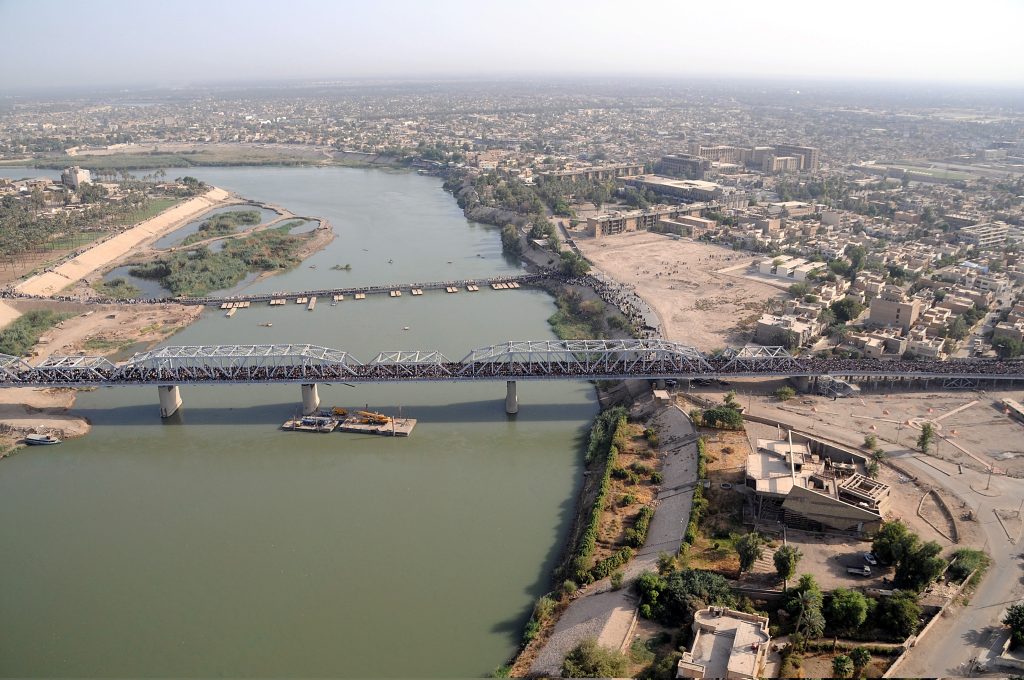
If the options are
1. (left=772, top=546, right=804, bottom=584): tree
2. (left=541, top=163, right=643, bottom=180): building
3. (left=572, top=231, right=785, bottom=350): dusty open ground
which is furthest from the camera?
(left=541, top=163, right=643, bottom=180): building

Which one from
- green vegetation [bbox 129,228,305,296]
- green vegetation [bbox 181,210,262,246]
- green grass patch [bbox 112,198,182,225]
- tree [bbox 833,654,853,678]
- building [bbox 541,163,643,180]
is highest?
building [bbox 541,163,643,180]

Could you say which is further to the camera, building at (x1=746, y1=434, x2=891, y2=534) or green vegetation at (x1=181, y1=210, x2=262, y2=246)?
green vegetation at (x1=181, y1=210, x2=262, y2=246)

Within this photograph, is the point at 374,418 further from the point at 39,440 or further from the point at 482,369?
the point at 39,440

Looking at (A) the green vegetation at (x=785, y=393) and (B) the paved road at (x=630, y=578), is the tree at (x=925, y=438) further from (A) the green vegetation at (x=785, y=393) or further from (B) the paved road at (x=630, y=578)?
(B) the paved road at (x=630, y=578)

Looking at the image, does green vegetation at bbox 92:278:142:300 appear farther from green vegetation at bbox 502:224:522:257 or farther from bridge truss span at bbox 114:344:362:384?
green vegetation at bbox 502:224:522:257

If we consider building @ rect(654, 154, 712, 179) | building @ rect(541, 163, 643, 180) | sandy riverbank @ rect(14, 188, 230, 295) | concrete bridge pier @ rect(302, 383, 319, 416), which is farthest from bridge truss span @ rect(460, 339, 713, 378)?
building @ rect(654, 154, 712, 179)

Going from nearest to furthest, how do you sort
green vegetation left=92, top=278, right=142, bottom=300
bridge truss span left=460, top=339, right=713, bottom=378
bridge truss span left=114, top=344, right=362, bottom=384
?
bridge truss span left=114, top=344, right=362, bottom=384
bridge truss span left=460, top=339, right=713, bottom=378
green vegetation left=92, top=278, right=142, bottom=300

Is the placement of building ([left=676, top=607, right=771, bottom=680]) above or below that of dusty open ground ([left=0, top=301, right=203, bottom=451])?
above

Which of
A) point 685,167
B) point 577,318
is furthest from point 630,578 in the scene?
point 685,167
